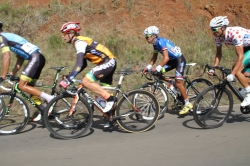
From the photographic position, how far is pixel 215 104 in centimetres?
664

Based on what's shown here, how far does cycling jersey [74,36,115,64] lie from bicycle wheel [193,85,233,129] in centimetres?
179

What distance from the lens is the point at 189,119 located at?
7152 millimetres

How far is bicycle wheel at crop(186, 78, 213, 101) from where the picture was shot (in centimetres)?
777

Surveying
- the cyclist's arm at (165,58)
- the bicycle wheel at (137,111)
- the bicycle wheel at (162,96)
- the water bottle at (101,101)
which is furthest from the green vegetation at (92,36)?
the bicycle wheel at (137,111)

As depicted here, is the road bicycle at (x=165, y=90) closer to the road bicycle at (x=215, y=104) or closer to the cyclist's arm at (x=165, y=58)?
the cyclist's arm at (x=165, y=58)

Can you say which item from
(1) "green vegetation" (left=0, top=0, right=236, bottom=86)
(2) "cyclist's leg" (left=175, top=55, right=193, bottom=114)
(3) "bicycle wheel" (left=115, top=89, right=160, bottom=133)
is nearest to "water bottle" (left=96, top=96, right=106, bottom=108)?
(3) "bicycle wheel" (left=115, top=89, right=160, bottom=133)

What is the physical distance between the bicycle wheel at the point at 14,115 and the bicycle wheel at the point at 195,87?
339 centimetres

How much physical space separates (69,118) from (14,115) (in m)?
1.52

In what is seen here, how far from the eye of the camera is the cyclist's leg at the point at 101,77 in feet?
20.0

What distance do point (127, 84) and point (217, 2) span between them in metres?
6.98

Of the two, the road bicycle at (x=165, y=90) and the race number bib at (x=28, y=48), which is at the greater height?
the race number bib at (x=28, y=48)

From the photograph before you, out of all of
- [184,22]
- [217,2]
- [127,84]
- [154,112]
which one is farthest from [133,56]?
[217,2]

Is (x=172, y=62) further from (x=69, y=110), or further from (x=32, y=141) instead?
(x=32, y=141)

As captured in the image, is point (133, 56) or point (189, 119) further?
point (133, 56)
